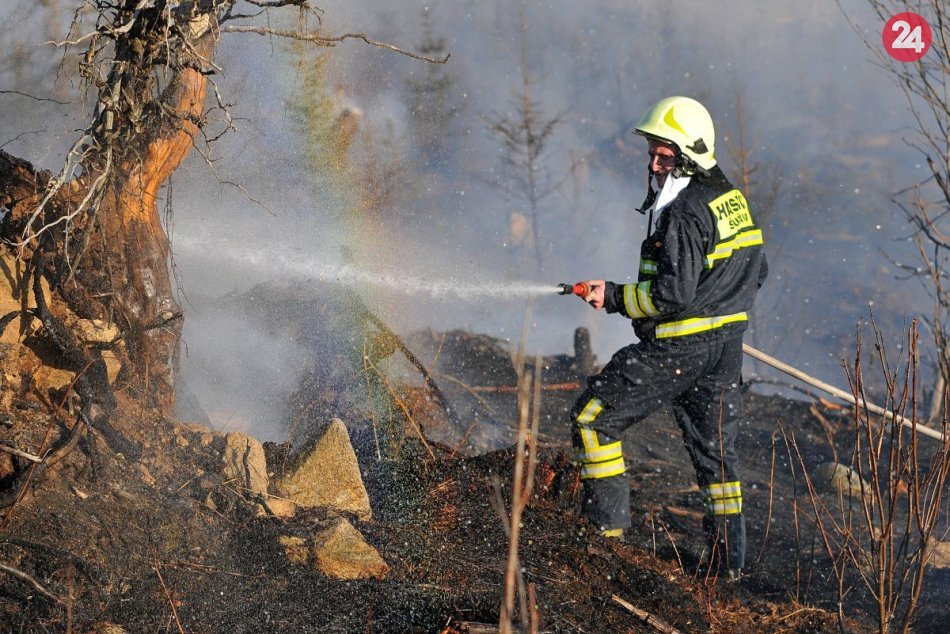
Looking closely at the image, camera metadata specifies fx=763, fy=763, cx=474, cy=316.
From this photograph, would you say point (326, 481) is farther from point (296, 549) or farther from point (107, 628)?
point (107, 628)

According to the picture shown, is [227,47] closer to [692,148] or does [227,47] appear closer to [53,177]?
[53,177]

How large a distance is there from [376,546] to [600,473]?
4.40 feet

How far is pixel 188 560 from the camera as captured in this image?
3.12 metres

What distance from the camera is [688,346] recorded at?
4.16 metres

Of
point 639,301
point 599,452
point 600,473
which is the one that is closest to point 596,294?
point 639,301

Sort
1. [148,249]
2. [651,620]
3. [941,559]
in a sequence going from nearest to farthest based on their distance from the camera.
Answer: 1. [651,620]
2. [148,249]
3. [941,559]

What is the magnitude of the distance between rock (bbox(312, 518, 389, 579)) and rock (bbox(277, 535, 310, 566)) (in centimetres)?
4

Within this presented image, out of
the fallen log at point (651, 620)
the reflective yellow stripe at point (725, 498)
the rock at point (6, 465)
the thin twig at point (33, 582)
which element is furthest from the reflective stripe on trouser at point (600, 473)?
the rock at point (6, 465)

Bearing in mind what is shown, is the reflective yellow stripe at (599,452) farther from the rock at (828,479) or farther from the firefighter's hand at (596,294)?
the rock at (828,479)

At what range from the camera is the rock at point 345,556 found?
322 cm

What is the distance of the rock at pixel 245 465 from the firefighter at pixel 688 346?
5.65 ft

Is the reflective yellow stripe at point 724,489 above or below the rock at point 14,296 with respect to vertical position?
below

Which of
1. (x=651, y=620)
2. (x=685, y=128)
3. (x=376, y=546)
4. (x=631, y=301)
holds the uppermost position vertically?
(x=685, y=128)

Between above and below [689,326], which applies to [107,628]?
below
